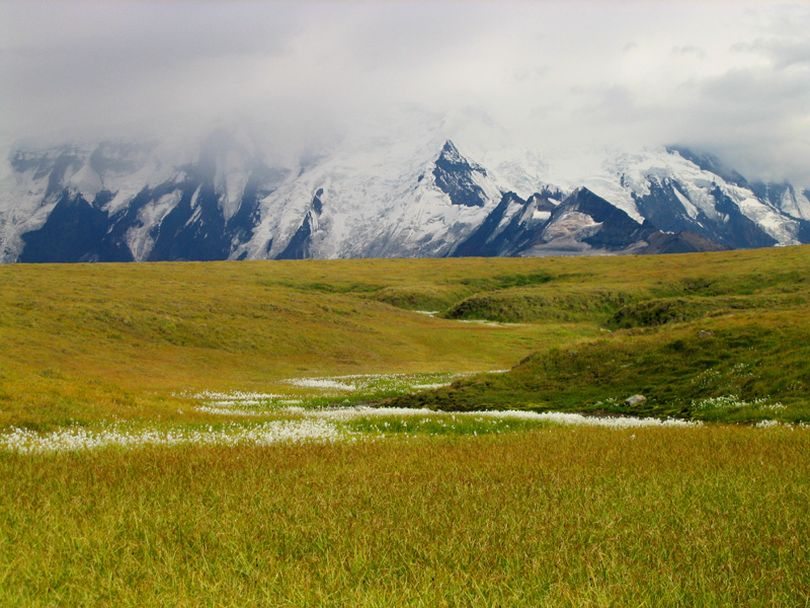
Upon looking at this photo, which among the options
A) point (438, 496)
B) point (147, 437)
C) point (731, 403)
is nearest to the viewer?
point (438, 496)

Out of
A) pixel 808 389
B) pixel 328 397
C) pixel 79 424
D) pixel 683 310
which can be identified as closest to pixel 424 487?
pixel 79 424

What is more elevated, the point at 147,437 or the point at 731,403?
the point at 147,437

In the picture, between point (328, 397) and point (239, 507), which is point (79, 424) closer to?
point (239, 507)

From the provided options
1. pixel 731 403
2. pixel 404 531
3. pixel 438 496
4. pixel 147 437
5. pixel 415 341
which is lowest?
pixel 415 341

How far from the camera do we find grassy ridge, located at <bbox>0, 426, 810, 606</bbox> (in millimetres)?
6016

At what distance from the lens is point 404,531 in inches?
310

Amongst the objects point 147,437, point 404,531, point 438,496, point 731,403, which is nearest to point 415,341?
point 731,403

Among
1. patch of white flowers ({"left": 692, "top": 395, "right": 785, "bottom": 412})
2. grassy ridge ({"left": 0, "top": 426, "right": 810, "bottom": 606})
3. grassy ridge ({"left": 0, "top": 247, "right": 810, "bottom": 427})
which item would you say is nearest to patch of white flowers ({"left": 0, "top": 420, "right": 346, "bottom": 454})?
grassy ridge ({"left": 0, "top": 426, "right": 810, "bottom": 606})

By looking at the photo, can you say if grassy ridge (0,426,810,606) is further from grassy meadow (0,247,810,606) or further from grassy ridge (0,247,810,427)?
grassy ridge (0,247,810,427)

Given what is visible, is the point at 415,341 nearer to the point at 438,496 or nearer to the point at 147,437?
the point at 147,437

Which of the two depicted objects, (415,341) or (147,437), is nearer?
(147,437)

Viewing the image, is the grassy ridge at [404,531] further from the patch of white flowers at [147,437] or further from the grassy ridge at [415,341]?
the grassy ridge at [415,341]

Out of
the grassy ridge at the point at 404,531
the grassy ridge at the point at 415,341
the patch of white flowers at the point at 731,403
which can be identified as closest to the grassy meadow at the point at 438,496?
the grassy ridge at the point at 404,531

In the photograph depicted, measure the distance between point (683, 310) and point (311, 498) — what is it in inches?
4060
